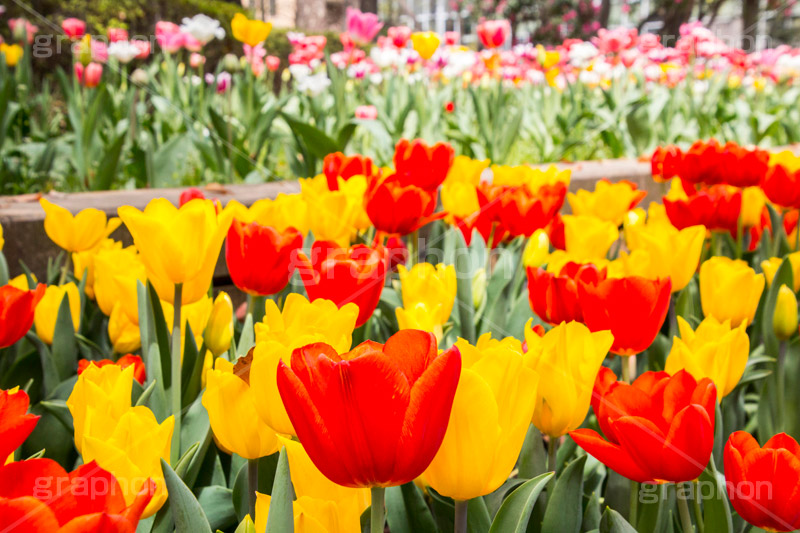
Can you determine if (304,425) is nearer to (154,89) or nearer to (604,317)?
(604,317)

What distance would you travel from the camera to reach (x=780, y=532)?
0.62 m

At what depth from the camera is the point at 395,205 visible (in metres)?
1.29

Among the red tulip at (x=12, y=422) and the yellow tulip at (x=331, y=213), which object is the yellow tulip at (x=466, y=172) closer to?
the yellow tulip at (x=331, y=213)

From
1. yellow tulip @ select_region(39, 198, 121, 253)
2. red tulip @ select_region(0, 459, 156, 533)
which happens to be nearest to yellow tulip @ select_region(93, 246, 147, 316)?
yellow tulip @ select_region(39, 198, 121, 253)

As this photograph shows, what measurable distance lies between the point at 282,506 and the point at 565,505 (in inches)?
12.2

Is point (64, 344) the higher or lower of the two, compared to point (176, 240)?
lower

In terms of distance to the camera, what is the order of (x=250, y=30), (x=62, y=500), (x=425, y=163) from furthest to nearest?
(x=250, y=30) < (x=425, y=163) < (x=62, y=500)

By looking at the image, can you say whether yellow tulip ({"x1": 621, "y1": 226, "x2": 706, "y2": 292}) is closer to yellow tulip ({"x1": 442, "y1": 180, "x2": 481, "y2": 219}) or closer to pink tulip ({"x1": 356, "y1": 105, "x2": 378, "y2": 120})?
yellow tulip ({"x1": 442, "y1": 180, "x2": 481, "y2": 219})

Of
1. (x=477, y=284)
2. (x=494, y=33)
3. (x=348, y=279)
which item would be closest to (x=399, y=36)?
(x=494, y=33)

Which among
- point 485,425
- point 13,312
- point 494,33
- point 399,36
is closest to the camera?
point 485,425

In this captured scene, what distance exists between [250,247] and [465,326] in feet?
1.43

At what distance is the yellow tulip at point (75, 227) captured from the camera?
3.95ft

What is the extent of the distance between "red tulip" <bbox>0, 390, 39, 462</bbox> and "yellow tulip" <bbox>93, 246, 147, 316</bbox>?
0.49 m

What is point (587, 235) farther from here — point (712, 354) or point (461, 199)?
point (712, 354)
